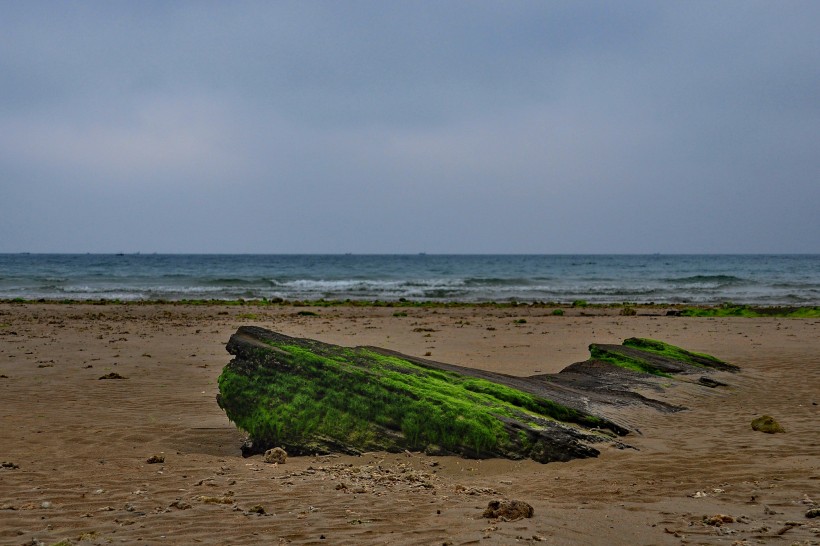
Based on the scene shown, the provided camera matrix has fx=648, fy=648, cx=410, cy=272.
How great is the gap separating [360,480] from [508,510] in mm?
1426

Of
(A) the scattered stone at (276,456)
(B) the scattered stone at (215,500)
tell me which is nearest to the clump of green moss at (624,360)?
(A) the scattered stone at (276,456)

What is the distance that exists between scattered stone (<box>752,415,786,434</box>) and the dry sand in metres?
0.14

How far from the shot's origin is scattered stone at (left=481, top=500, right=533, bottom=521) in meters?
4.33

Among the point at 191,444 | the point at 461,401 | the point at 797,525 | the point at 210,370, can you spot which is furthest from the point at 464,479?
the point at 210,370

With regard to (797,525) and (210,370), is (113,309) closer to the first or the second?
(210,370)

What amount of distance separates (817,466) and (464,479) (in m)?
3.09

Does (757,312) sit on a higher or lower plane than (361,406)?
lower

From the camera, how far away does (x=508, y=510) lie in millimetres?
4371

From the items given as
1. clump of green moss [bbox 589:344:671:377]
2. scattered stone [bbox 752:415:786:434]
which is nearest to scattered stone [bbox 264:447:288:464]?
scattered stone [bbox 752:415:786:434]

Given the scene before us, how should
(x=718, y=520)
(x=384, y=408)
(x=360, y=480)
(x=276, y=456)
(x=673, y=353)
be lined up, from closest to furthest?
1. (x=718, y=520)
2. (x=360, y=480)
3. (x=276, y=456)
4. (x=384, y=408)
5. (x=673, y=353)

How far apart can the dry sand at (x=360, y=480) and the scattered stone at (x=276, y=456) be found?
0.15m

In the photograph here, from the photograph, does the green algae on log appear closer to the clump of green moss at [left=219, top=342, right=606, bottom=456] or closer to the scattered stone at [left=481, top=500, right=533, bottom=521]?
the clump of green moss at [left=219, top=342, right=606, bottom=456]

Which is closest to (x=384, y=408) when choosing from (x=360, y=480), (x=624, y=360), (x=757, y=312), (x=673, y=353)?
(x=360, y=480)

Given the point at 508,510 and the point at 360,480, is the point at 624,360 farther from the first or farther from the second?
the point at 508,510
